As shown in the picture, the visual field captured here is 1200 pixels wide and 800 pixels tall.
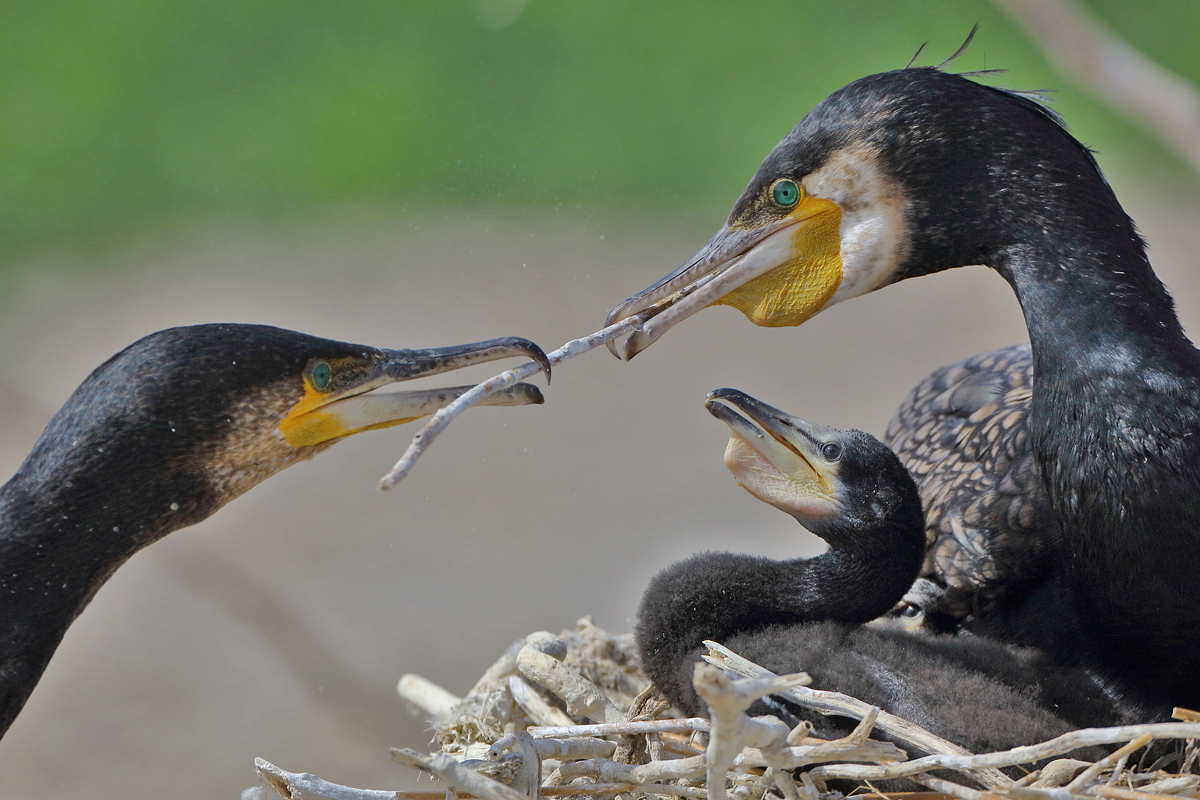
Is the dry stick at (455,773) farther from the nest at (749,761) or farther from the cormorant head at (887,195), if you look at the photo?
the cormorant head at (887,195)

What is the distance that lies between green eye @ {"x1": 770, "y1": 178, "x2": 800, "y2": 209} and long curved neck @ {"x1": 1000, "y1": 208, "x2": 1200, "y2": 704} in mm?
351

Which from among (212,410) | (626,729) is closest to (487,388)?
(212,410)

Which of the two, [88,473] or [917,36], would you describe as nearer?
[88,473]

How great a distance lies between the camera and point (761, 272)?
1.91 meters

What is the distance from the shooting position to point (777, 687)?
1133 millimetres

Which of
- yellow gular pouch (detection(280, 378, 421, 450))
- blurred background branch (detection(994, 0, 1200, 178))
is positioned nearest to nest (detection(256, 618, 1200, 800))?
yellow gular pouch (detection(280, 378, 421, 450))

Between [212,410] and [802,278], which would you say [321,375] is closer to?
[212,410]

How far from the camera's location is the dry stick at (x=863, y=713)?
1408 millimetres

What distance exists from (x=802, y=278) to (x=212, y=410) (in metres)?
0.94

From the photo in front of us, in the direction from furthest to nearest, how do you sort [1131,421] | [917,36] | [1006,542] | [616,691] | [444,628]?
[917,36] < [444,628] < [616,691] < [1006,542] < [1131,421]

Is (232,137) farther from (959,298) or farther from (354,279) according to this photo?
(959,298)

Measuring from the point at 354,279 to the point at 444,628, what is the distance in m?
1.45

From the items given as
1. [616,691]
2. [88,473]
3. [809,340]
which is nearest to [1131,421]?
[616,691]

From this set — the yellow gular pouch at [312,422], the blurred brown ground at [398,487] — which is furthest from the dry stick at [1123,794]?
the blurred brown ground at [398,487]
